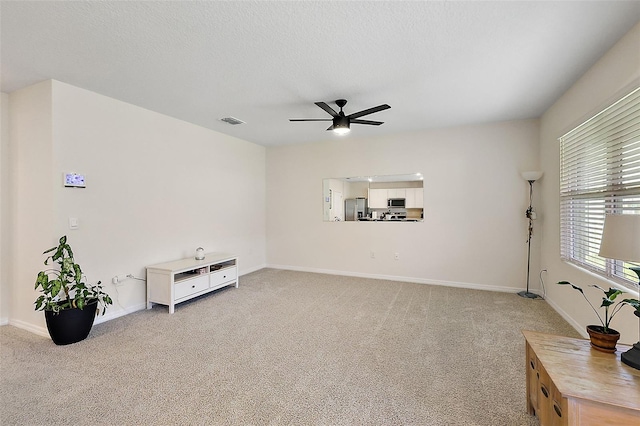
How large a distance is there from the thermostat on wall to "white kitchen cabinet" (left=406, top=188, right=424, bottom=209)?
496 cm

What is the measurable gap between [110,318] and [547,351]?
14.0ft

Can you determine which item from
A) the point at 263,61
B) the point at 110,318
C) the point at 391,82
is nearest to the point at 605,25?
the point at 391,82

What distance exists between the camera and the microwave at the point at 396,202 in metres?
5.80

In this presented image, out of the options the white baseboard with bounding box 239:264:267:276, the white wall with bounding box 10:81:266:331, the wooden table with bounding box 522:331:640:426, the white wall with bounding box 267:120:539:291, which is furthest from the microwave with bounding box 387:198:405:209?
the wooden table with bounding box 522:331:640:426

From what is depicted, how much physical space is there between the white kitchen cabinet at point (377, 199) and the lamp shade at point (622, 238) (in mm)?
4549

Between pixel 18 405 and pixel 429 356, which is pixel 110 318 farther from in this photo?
pixel 429 356

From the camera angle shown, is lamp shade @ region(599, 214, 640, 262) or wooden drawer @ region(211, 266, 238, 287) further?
wooden drawer @ region(211, 266, 238, 287)

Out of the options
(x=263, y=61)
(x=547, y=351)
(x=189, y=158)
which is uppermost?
(x=263, y=61)

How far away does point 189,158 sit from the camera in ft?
14.8

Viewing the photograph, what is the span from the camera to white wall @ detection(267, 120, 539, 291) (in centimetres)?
443

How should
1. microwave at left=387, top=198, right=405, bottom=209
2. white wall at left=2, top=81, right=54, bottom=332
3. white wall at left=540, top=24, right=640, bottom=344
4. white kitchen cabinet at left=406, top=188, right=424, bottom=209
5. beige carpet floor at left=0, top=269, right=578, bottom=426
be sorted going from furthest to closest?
1. microwave at left=387, top=198, right=405, bottom=209
2. white kitchen cabinet at left=406, top=188, right=424, bottom=209
3. white wall at left=2, top=81, right=54, bottom=332
4. white wall at left=540, top=24, right=640, bottom=344
5. beige carpet floor at left=0, top=269, right=578, bottom=426

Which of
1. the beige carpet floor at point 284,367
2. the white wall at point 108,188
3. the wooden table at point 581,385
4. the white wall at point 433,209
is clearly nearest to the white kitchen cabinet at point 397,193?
the white wall at point 433,209

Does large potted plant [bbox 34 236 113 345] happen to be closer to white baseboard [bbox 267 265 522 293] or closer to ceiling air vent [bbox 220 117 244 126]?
ceiling air vent [bbox 220 117 244 126]

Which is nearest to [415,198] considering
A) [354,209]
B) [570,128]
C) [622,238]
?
[354,209]
